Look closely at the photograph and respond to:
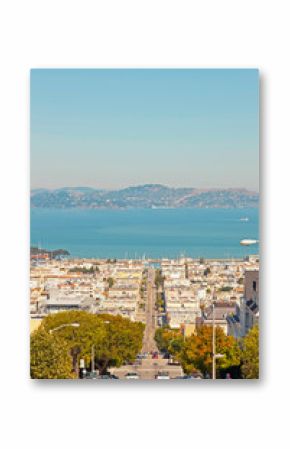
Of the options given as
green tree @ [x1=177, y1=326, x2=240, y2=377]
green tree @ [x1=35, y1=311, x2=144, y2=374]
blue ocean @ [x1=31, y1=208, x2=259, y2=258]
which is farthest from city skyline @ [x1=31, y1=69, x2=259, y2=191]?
green tree @ [x1=177, y1=326, x2=240, y2=377]

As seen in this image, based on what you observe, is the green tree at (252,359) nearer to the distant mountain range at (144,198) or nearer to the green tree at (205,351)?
the green tree at (205,351)

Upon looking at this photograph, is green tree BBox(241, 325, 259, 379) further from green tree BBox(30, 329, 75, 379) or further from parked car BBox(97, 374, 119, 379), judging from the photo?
green tree BBox(30, 329, 75, 379)

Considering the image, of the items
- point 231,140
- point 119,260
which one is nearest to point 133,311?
point 119,260

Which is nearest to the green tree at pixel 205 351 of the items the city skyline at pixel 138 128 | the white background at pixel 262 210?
the white background at pixel 262 210

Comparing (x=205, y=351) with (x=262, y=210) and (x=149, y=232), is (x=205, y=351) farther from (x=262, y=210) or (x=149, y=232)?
(x=262, y=210)

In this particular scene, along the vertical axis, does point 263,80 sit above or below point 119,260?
above

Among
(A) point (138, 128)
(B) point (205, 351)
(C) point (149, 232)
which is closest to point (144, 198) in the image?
(C) point (149, 232)
